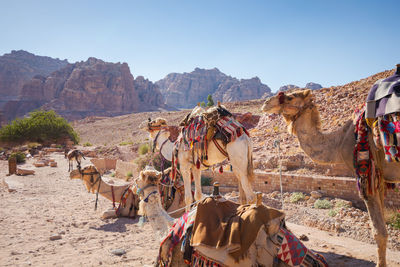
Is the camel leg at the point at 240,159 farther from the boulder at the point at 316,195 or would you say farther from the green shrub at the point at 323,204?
the boulder at the point at 316,195

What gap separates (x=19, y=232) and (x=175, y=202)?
3.57 metres

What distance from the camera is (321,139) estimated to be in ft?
12.1

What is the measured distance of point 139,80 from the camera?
121 meters

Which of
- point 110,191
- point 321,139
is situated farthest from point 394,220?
point 110,191

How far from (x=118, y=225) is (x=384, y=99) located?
623 cm

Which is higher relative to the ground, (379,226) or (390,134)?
(390,134)

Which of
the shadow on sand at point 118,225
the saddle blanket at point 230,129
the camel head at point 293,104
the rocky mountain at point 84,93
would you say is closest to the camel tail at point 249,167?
the saddle blanket at point 230,129

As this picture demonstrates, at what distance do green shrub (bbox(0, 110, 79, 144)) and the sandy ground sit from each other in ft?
94.8

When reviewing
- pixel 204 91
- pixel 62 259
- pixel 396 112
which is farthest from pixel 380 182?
pixel 204 91

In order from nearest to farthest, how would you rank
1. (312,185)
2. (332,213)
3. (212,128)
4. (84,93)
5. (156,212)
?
(156,212)
(212,128)
(332,213)
(312,185)
(84,93)

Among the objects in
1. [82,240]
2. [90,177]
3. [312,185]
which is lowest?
[82,240]

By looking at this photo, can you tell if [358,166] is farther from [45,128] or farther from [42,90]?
[42,90]

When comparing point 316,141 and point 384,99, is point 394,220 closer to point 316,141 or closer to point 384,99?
point 316,141

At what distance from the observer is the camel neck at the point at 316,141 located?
3.62m
